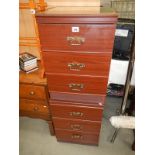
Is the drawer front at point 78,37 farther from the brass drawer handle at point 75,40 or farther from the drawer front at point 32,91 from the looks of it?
the drawer front at point 32,91

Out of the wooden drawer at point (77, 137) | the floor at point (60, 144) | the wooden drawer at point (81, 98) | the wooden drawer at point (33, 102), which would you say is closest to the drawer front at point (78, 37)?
the wooden drawer at point (81, 98)

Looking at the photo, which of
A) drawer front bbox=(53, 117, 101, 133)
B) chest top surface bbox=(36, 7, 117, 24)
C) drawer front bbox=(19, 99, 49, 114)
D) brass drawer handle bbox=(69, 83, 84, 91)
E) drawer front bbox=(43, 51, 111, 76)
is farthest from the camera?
drawer front bbox=(19, 99, 49, 114)

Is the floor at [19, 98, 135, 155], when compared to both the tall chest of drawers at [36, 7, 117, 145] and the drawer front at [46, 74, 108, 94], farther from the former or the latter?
the drawer front at [46, 74, 108, 94]

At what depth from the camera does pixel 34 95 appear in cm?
144

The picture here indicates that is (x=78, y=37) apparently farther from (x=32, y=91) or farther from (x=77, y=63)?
(x=32, y=91)

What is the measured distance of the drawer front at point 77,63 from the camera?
1065 millimetres

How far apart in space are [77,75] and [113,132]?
0.82 m

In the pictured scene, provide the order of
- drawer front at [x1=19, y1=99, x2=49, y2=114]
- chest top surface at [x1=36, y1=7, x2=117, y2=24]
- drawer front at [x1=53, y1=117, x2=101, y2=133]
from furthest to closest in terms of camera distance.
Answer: drawer front at [x1=19, y1=99, x2=49, y2=114]
drawer front at [x1=53, y1=117, x2=101, y2=133]
chest top surface at [x1=36, y1=7, x2=117, y2=24]

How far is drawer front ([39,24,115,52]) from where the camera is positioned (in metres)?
0.97

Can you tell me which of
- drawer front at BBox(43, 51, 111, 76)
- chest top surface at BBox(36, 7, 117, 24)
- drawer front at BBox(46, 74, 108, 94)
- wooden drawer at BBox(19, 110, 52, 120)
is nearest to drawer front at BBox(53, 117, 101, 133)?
wooden drawer at BBox(19, 110, 52, 120)

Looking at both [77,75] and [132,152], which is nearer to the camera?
[77,75]
